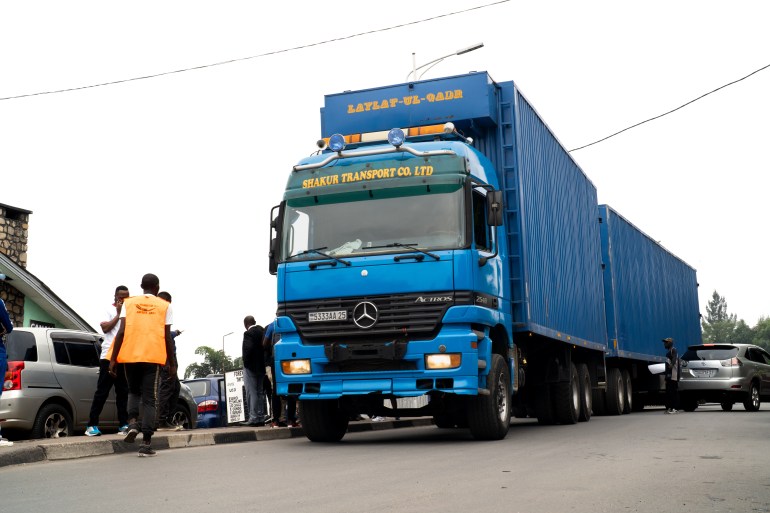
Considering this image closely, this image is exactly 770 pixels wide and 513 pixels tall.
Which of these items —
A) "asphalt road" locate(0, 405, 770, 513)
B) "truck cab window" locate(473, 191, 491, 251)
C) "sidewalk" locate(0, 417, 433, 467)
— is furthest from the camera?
"truck cab window" locate(473, 191, 491, 251)

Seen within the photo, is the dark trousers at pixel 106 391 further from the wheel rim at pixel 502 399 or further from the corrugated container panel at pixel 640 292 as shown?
the corrugated container panel at pixel 640 292

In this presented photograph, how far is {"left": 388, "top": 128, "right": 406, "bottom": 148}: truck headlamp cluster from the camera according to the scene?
10.9 m

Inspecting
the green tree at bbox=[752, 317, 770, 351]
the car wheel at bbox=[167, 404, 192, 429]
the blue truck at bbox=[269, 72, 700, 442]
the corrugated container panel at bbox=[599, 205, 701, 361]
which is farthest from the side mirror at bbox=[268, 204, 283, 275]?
the green tree at bbox=[752, 317, 770, 351]

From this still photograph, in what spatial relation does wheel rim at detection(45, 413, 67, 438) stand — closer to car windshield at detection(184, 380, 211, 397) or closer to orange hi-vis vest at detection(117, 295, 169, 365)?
orange hi-vis vest at detection(117, 295, 169, 365)

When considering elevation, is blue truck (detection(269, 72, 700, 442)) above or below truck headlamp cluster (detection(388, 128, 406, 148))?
below

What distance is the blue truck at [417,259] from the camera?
400 inches

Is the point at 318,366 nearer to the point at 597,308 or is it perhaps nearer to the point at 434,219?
the point at 434,219

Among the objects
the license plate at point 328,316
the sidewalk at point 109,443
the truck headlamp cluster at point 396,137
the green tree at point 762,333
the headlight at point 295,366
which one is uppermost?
the green tree at point 762,333

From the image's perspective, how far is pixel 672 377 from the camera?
2064 cm

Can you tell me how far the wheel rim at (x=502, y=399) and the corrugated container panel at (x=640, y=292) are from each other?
8401 mm

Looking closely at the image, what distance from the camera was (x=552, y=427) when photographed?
47.9 ft

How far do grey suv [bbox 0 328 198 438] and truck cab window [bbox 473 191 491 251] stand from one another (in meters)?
5.67

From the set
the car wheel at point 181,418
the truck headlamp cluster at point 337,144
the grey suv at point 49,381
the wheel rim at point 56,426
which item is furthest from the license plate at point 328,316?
the car wheel at point 181,418

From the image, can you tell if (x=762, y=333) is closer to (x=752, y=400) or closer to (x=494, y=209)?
(x=752, y=400)
